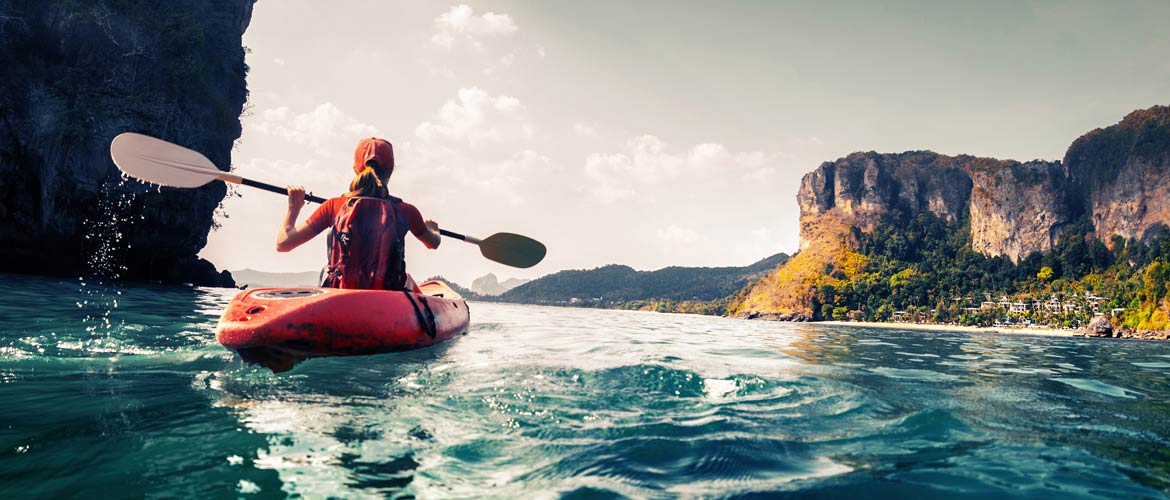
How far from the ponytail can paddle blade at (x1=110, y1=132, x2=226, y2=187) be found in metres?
2.44

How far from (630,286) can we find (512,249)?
17094 centimetres

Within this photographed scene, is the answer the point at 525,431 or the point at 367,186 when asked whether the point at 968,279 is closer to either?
the point at 367,186

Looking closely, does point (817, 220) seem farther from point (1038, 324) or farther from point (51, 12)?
point (51, 12)

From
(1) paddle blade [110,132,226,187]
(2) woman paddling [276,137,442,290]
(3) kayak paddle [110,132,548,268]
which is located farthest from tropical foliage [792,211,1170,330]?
(1) paddle blade [110,132,226,187]

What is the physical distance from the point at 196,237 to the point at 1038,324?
4312 inches

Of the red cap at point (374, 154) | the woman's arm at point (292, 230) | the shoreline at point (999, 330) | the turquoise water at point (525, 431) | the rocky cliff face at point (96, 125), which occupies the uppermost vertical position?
the rocky cliff face at point (96, 125)

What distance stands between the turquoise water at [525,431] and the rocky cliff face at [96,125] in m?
25.4

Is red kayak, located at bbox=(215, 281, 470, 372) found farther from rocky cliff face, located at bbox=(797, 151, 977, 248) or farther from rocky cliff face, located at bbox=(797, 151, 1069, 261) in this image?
rocky cliff face, located at bbox=(797, 151, 977, 248)

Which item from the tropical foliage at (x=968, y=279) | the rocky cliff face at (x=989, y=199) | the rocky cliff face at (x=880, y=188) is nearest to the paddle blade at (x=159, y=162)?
the tropical foliage at (x=968, y=279)

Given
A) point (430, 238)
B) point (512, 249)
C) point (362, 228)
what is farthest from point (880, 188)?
point (362, 228)

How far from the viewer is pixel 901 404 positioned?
4.56 metres

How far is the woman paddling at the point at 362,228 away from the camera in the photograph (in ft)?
20.1

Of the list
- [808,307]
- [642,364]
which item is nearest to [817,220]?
[808,307]

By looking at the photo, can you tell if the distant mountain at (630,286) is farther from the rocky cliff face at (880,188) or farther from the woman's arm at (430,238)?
the woman's arm at (430,238)
